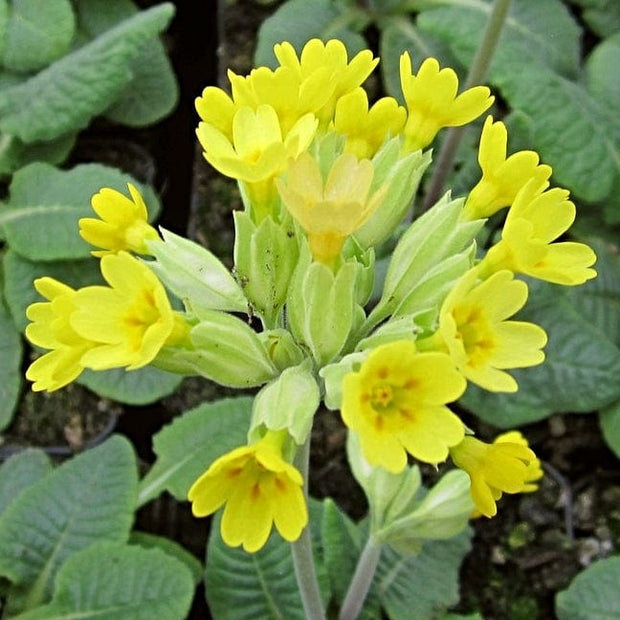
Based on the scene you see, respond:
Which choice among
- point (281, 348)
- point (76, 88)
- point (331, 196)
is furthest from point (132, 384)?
point (331, 196)

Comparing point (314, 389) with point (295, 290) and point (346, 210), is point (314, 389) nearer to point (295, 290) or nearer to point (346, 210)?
point (295, 290)

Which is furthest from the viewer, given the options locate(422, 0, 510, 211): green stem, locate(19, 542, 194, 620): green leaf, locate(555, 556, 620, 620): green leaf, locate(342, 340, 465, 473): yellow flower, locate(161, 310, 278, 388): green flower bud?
locate(422, 0, 510, 211): green stem

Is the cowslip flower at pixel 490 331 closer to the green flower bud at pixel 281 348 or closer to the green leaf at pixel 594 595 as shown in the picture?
the green flower bud at pixel 281 348

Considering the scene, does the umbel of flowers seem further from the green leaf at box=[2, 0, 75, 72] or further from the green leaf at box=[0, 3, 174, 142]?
the green leaf at box=[2, 0, 75, 72]

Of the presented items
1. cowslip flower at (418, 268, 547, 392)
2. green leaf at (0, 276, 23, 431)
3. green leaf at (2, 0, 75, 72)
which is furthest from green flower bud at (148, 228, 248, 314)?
green leaf at (2, 0, 75, 72)

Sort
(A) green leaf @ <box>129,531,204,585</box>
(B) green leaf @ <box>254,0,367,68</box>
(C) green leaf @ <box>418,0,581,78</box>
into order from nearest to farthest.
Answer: (A) green leaf @ <box>129,531,204,585</box> → (C) green leaf @ <box>418,0,581,78</box> → (B) green leaf @ <box>254,0,367,68</box>

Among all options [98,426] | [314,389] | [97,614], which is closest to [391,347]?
[314,389]

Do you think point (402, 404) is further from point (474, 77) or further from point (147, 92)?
point (147, 92)

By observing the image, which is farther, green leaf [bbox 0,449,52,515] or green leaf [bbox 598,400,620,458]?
green leaf [bbox 598,400,620,458]
